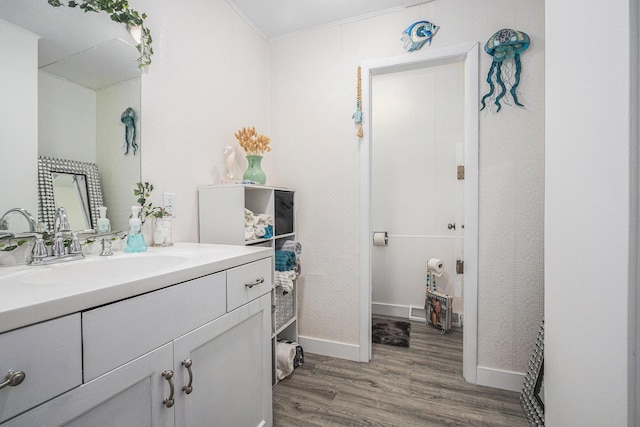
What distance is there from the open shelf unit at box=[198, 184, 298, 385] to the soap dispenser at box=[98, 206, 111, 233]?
1.55 feet

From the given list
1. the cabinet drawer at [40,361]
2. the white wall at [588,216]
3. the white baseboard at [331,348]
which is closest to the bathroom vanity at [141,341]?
the cabinet drawer at [40,361]

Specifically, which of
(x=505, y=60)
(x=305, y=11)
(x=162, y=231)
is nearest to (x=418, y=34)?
Answer: (x=505, y=60)

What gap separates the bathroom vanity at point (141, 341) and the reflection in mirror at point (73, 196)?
0.73 ft

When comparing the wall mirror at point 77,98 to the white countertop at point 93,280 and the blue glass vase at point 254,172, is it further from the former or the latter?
the blue glass vase at point 254,172

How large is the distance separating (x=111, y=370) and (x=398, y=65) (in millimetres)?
2089

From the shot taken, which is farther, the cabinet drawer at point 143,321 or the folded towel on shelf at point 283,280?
the folded towel on shelf at point 283,280

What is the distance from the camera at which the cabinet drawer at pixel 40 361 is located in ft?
1.57

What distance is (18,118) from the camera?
3.08ft

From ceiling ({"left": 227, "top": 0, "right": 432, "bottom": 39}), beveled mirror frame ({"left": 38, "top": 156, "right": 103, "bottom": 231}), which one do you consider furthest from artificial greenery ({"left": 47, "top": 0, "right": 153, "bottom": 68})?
ceiling ({"left": 227, "top": 0, "right": 432, "bottom": 39})

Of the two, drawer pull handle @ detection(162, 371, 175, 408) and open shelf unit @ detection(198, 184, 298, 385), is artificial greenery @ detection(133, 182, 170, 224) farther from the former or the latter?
drawer pull handle @ detection(162, 371, 175, 408)

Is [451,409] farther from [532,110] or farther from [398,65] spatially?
[398,65]

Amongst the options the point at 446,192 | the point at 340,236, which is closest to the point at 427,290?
the point at 446,192

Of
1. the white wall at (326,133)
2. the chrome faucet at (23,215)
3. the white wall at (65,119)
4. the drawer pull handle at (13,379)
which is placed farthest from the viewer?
the white wall at (326,133)

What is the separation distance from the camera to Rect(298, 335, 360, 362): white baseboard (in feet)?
6.57
